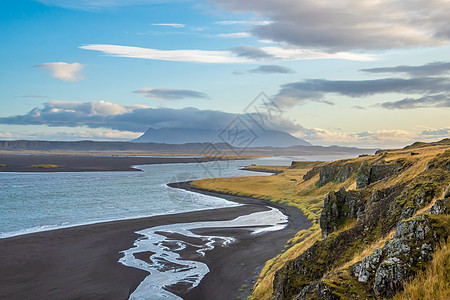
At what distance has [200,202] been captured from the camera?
69312 millimetres

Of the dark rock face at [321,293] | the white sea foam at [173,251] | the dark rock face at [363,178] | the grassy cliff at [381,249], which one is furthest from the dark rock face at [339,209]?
the dark rock face at [321,293]

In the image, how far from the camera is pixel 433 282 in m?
8.45

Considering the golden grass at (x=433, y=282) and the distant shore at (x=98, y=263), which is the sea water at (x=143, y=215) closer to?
the distant shore at (x=98, y=263)

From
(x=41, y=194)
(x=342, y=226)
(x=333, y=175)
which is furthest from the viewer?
(x=41, y=194)

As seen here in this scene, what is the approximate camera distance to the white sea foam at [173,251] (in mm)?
24328

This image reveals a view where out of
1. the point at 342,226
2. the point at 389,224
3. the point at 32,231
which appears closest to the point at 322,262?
the point at 389,224

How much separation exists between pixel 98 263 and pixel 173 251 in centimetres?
713

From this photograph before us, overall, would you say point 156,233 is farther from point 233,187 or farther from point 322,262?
point 233,187

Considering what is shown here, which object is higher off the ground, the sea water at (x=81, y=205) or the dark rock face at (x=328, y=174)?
the dark rock face at (x=328, y=174)

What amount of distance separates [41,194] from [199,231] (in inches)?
1951

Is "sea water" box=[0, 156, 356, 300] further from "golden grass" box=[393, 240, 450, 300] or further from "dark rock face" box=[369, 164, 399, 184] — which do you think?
"golden grass" box=[393, 240, 450, 300]

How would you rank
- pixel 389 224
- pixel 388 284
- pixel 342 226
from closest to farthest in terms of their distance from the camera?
pixel 388 284, pixel 389 224, pixel 342 226

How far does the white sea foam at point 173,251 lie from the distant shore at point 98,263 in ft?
2.84

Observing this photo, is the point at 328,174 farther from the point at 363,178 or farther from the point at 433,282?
the point at 433,282
